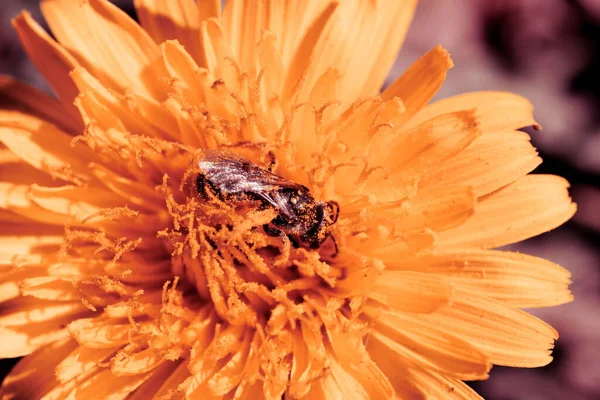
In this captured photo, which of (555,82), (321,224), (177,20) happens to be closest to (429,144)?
(321,224)

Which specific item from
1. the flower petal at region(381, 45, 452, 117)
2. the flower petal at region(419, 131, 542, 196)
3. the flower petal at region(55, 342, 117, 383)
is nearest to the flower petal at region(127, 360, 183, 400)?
the flower petal at region(55, 342, 117, 383)

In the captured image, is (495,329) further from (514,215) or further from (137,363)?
(137,363)

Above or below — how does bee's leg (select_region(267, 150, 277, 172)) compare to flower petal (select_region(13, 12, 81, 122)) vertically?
below

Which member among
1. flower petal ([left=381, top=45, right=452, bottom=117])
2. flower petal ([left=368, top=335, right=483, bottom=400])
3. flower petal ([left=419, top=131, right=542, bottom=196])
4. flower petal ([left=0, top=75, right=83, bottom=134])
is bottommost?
flower petal ([left=368, top=335, right=483, bottom=400])

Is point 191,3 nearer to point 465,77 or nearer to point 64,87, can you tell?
point 64,87

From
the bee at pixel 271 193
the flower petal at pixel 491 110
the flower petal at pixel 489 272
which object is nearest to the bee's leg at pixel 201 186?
the bee at pixel 271 193

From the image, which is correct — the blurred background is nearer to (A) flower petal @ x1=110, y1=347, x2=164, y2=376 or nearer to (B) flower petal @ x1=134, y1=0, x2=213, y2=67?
(B) flower petal @ x1=134, y1=0, x2=213, y2=67
